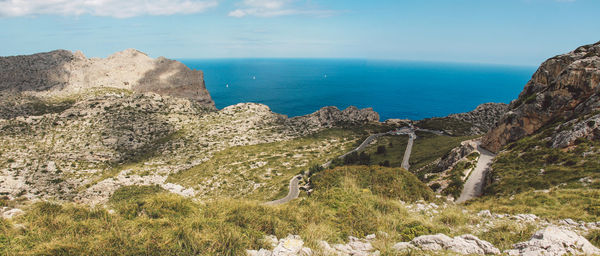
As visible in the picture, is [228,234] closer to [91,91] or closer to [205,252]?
[205,252]

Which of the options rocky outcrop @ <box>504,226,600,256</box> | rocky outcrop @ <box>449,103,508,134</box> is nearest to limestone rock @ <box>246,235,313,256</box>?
rocky outcrop @ <box>504,226,600,256</box>

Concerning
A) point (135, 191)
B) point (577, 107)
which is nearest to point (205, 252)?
point (135, 191)

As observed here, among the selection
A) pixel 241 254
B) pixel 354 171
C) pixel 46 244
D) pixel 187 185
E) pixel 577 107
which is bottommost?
pixel 187 185

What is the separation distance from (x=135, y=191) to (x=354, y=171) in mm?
31688

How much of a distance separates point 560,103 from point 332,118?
219 ft

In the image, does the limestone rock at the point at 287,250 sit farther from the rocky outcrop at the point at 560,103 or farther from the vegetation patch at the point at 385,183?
the rocky outcrop at the point at 560,103

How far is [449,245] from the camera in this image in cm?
930

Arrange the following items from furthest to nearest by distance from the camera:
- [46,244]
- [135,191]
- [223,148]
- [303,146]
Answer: [303,146] → [223,148] → [135,191] → [46,244]

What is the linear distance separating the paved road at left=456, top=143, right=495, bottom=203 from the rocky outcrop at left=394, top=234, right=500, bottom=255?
1807cm

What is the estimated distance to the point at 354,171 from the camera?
2492 cm

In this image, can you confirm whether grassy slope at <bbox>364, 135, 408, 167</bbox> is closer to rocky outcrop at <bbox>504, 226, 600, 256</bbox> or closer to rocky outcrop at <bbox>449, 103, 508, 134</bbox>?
rocky outcrop at <bbox>449, 103, 508, 134</bbox>

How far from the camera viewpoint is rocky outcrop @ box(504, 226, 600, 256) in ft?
28.0

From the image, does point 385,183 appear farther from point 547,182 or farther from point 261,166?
point 261,166

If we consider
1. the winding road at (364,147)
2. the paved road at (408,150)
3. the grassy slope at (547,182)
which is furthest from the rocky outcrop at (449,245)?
the paved road at (408,150)
